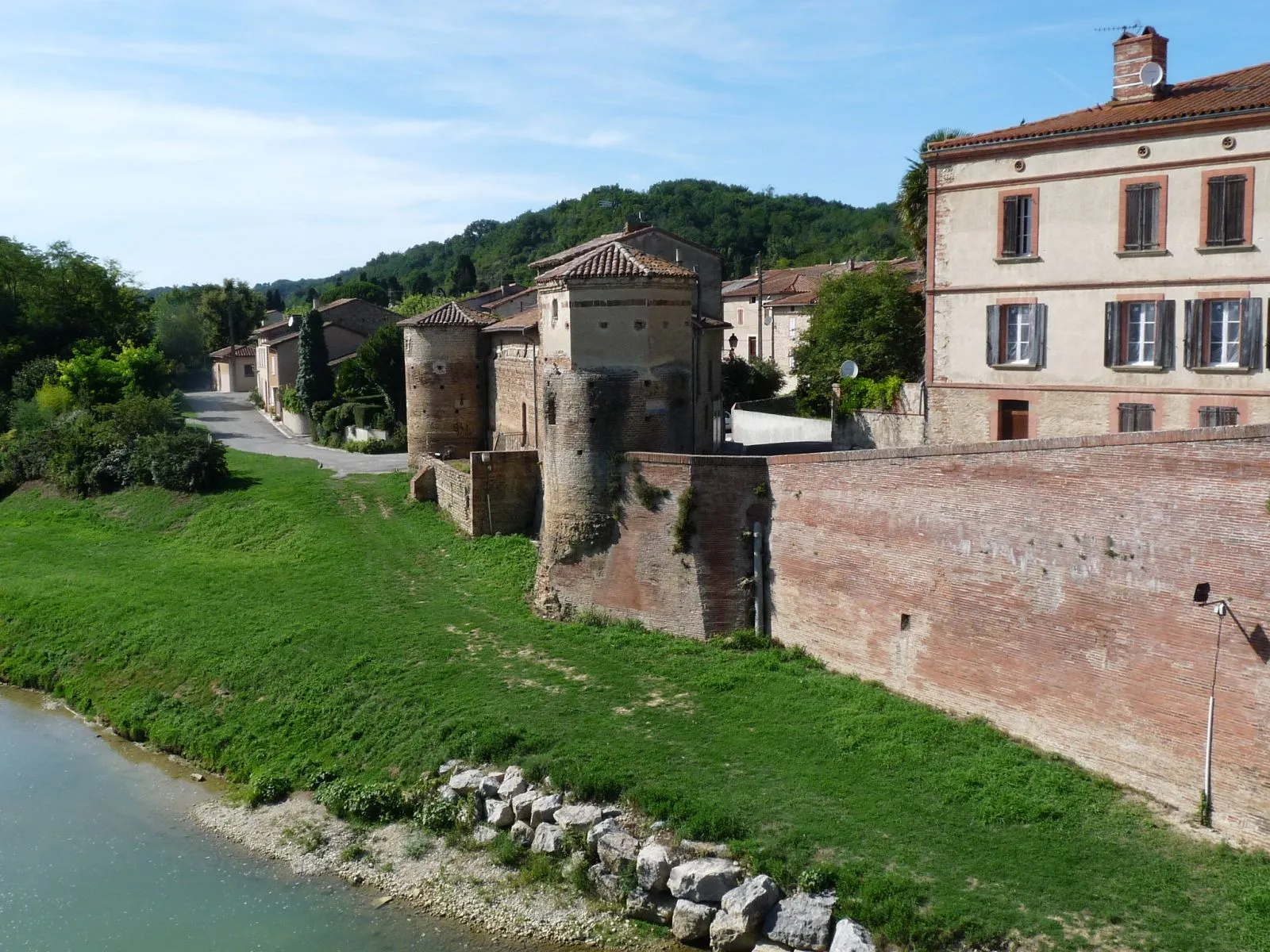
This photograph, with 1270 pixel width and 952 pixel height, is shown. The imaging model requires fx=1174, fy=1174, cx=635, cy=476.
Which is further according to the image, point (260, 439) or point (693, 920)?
point (260, 439)

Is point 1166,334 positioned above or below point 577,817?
above

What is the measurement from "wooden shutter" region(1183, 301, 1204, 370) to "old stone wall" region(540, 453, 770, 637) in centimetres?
715

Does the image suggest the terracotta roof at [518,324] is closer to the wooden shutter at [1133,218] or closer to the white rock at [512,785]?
the wooden shutter at [1133,218]

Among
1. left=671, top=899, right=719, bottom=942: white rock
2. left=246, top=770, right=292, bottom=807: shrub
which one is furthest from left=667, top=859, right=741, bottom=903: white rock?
left=246, top=770, right=292, bottom=807: shrub

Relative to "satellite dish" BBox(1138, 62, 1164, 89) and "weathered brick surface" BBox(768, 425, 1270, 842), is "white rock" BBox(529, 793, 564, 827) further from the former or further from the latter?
"satellite dish" BBox(1138, 62, 1164, 89)

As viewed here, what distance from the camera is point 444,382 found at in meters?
31.2

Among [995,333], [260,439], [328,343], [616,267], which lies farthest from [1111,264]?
[328,343]

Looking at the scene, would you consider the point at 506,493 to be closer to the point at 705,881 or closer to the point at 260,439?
the point at 705,881

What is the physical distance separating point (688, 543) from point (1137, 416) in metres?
7.77

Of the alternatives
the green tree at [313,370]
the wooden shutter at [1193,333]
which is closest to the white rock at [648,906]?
the wooden shutter at [1193,333]

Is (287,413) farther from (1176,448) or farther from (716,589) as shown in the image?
→ (1176,448)

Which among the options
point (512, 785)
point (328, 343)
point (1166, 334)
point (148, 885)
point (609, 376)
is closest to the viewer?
point (148, 885)

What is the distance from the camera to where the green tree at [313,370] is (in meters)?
44.8

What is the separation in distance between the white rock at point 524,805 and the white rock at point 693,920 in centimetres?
259
